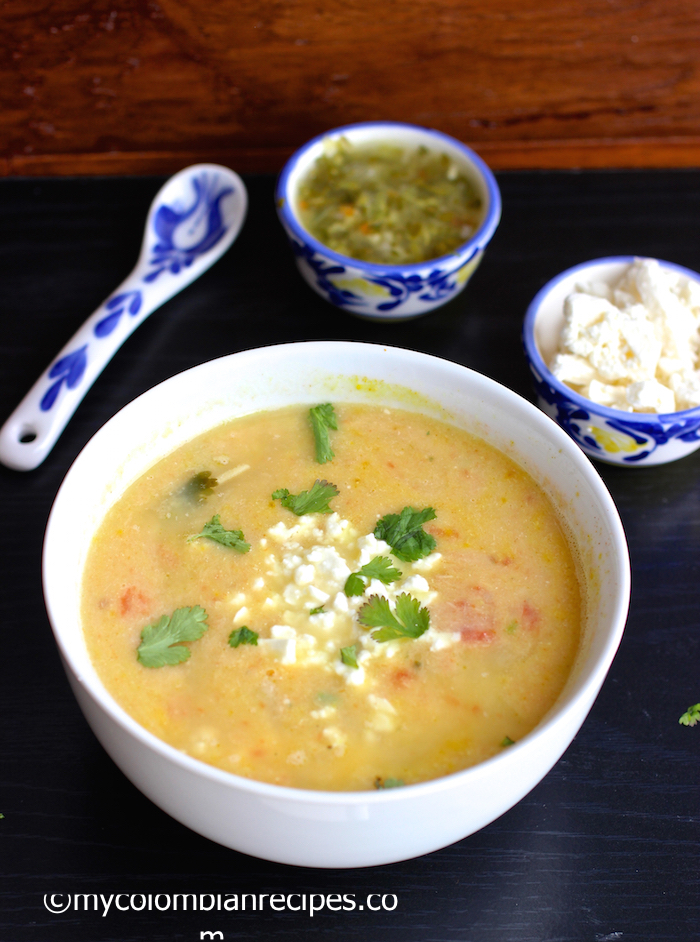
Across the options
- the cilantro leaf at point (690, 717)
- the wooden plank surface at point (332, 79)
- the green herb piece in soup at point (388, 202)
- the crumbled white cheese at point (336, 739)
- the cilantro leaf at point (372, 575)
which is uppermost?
the wooden plank surface at point (332, 79)

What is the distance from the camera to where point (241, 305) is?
2.43m

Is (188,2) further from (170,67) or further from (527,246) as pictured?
(527,246)

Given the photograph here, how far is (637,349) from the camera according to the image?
2.00 meters

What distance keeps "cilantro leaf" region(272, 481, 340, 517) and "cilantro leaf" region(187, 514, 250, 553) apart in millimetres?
106

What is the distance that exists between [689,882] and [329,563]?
82 cm

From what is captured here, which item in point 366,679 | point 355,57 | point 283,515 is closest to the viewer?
point 366,679

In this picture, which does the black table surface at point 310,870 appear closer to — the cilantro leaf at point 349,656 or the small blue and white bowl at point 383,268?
the small blue and white bowl at point 383,268

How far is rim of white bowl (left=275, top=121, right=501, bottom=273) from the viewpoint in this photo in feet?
7.04

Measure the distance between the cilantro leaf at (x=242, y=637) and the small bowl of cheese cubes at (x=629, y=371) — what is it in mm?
912

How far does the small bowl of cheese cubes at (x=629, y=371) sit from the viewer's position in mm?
1954

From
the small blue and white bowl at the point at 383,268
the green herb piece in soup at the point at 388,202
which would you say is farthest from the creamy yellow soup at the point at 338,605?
the green herb piece in soup at the point at 388,202

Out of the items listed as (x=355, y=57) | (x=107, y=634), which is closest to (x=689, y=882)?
(x=107, y=634)

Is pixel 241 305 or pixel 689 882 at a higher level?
pixel 241 305

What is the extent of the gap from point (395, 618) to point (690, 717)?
2.18 feet
